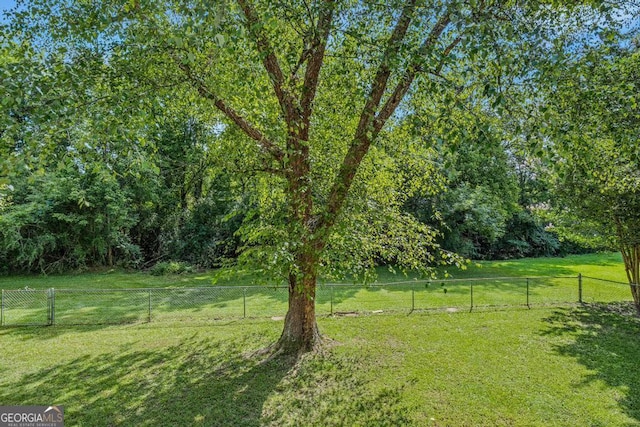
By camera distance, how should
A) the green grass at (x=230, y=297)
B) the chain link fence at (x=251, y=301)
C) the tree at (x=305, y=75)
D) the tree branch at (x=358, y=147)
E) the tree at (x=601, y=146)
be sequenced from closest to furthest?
the tree at (x=601, y=146) → the tree at (x=305, y=75) → the tree branch at (x=358, y=147) → the chain link fence at (x=251, y=301) → the green grass at (x=230, y=297)

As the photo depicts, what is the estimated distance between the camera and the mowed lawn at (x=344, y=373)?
4.82 meters

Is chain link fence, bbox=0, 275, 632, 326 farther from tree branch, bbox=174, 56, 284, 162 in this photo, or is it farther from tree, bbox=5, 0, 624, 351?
tree branch, bbox=174, 56, 284, 162

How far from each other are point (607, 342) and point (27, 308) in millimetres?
14262

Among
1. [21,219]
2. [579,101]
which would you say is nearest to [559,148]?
[579,101]

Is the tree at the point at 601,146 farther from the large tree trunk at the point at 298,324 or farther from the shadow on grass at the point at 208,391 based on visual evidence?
the large tree trunk at the point at 298,324

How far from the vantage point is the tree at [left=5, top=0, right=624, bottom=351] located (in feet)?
13.1

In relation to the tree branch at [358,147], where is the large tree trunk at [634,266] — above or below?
below

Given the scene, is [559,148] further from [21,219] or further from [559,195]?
[21,219]

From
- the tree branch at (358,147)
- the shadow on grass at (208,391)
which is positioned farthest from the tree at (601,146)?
the shadow on grass at (208,391)

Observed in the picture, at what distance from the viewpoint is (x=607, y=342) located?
25.0 feet

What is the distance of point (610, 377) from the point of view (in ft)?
19.5

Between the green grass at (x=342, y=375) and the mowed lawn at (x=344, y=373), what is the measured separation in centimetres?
2

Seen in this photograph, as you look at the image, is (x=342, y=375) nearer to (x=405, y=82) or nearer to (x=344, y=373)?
(x=344, y=373)

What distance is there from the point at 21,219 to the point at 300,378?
15.4 metres
